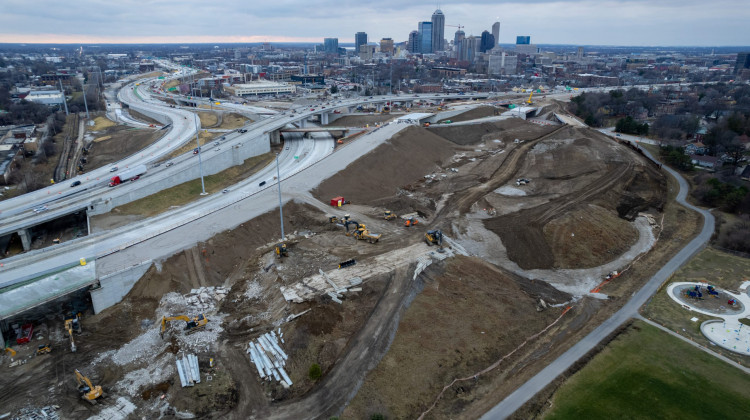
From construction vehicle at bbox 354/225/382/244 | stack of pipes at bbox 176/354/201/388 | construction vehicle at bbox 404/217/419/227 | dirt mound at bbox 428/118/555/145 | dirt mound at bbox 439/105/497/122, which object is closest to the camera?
stack of pipes at bbox 176/354/201/388

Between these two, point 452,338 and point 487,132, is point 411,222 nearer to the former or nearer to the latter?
point 452,338

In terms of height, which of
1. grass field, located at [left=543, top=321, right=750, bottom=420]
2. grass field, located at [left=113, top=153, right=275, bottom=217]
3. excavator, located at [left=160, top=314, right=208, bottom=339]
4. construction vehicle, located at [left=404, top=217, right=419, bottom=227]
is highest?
grass field, located at [left=113, top=153, right=275, bottom=217]

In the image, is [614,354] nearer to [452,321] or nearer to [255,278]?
[452,321]

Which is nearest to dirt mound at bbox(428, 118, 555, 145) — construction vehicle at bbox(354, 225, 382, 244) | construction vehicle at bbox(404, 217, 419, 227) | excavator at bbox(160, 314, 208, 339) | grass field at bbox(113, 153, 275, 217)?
grass field at bbox(113, 153, 275, 217)

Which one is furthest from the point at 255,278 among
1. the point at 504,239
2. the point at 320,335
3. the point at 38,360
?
the point at 504,239

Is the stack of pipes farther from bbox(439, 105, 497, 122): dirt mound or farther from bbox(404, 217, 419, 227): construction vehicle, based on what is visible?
bbox(439, 105, 497, 122): dirt mound

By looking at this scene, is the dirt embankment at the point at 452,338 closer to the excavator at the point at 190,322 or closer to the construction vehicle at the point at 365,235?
the construction vehicle at the point at 365,235
